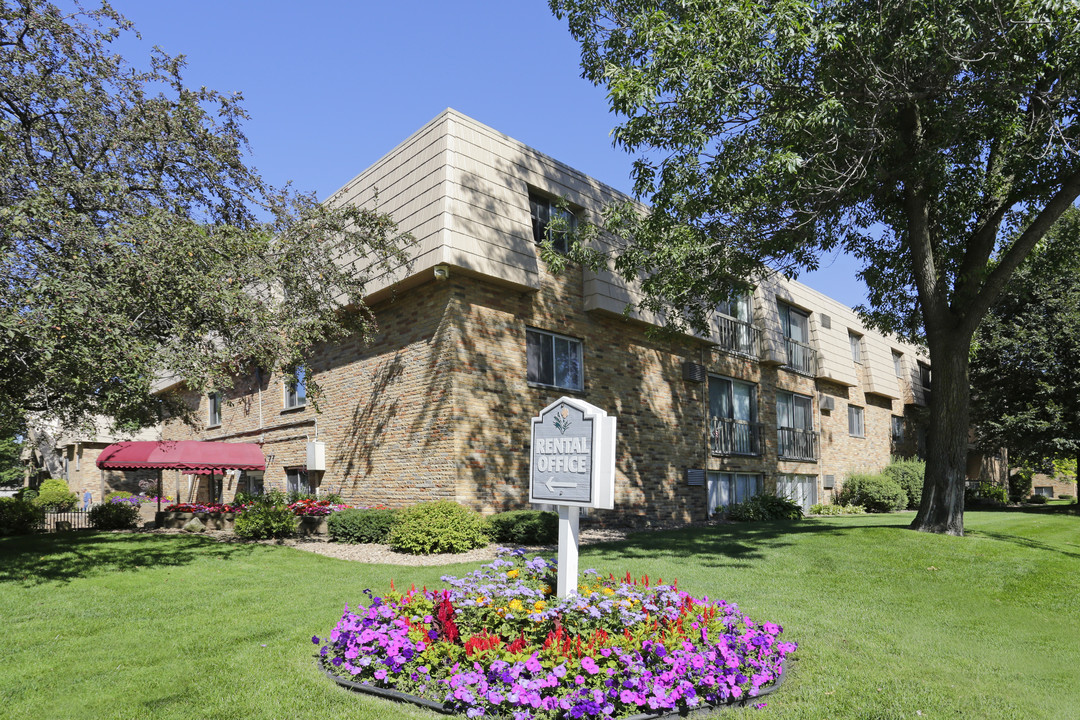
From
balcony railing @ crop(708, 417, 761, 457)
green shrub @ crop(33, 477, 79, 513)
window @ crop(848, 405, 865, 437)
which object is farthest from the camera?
window @ crop(848, 405, 865, 437)

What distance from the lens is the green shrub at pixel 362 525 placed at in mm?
12078

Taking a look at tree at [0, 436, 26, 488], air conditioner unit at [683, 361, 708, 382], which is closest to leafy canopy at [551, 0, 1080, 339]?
air conditioner unit at [683, 361, 708, 382]

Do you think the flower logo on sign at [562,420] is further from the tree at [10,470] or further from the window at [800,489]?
the tree at [10,470]

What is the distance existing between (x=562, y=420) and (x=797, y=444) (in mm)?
18664

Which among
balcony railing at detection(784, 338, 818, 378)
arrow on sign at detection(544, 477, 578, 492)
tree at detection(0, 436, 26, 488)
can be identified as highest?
balcony railing at detection(784, 338, 818, 378)

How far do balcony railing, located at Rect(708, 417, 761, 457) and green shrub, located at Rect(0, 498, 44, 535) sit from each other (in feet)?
56.3

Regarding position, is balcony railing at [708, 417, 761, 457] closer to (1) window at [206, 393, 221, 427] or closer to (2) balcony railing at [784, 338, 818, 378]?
(2) balcony railing at [784, 338, 818, 378]

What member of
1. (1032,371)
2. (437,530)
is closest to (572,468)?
(437,530)

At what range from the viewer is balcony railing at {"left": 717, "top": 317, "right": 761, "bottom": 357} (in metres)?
19.3

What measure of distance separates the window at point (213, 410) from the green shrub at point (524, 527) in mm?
14066

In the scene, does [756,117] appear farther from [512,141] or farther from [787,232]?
[512,141]

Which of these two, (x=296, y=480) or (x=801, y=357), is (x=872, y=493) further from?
(x=296, y=480)

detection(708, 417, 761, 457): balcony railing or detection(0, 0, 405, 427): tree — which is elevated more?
detection(0, 0, 405, 427): tree

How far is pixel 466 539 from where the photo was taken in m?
11.1
